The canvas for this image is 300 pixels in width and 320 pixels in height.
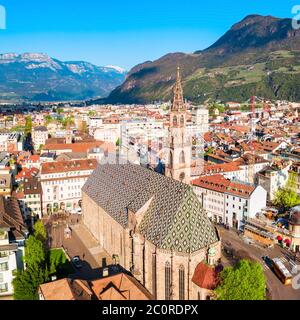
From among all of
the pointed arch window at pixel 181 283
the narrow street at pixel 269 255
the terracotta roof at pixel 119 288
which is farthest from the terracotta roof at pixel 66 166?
the pointed arch window at pixel 181 283

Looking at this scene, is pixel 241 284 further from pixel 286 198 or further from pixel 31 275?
pixel 286 198

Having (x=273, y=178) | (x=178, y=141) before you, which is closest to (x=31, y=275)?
(x=178, y=141)

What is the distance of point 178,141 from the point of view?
6353 cm

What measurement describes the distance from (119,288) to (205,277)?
Result: 34.7 ft

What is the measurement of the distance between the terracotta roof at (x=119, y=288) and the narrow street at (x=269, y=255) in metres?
20.1

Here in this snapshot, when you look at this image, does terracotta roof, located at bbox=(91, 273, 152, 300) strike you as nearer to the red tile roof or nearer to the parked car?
the parked car

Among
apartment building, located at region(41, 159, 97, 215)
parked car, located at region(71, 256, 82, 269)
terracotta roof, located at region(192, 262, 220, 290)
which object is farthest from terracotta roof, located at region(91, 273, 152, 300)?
apartment building, located at region(41, 159, 97, 215)

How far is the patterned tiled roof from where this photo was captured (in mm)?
47844

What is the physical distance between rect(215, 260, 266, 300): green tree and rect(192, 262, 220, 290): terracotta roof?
10.3 ft

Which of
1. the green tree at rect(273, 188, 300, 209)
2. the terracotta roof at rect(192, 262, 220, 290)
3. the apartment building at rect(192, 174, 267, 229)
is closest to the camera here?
the terracotta roof at rect(192, 262, 220, 290)

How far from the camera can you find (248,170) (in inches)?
3959

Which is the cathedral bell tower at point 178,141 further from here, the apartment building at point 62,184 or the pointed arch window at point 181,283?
the apartment building at point 62,184

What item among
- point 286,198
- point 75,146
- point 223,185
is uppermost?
point 75,146

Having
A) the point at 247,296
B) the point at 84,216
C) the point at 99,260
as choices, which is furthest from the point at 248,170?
the point at 247,296
